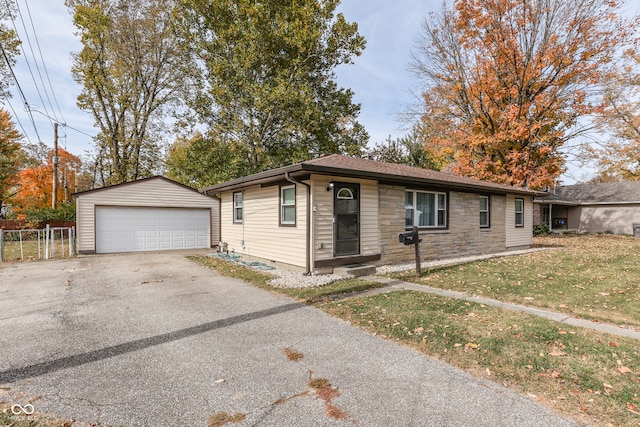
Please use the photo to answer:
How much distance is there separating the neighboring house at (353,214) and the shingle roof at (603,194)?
16.2 meters

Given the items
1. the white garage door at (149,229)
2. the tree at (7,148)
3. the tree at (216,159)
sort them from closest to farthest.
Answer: the white garage door at (149,229), the tree at (216,159), the tree at (7,148)

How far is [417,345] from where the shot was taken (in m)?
3.70

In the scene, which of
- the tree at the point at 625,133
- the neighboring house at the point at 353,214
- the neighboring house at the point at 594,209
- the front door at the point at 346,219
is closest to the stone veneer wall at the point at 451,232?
the neighboring house at the point at 353,214

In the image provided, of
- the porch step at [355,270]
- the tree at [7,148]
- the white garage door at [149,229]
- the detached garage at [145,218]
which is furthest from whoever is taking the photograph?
the tree at [7,148]

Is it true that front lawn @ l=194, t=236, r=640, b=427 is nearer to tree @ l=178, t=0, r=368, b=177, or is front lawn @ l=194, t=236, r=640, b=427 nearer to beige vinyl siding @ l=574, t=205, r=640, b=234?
tree @ l=178, t=0, r=368, b=177

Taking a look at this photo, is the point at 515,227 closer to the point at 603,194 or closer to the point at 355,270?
the point at 355,270

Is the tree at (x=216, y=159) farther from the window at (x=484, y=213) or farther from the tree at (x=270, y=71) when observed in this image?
the window at (x=484, y=213)

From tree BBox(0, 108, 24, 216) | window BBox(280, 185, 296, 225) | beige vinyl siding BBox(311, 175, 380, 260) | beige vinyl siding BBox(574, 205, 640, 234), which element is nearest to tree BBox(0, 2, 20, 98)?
tree BBox(0, 108, 24, 216)

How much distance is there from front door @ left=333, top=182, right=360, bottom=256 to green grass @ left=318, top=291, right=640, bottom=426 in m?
2.96

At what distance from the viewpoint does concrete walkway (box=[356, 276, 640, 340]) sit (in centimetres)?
409

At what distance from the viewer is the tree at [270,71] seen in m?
15.6

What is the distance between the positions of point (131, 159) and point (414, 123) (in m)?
19.0

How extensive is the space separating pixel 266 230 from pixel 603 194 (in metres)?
29.1

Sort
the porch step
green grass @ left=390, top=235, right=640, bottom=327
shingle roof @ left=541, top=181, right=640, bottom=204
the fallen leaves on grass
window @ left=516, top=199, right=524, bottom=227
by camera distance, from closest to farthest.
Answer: the fallen leaves on grass < green grass @ left=390, top=235, right=640, bottom=327 < the porch step < window @ left=516, top=199, right=524, bottom=227 < shingle roof @ left=541, top=181, right=640, bottom=204
